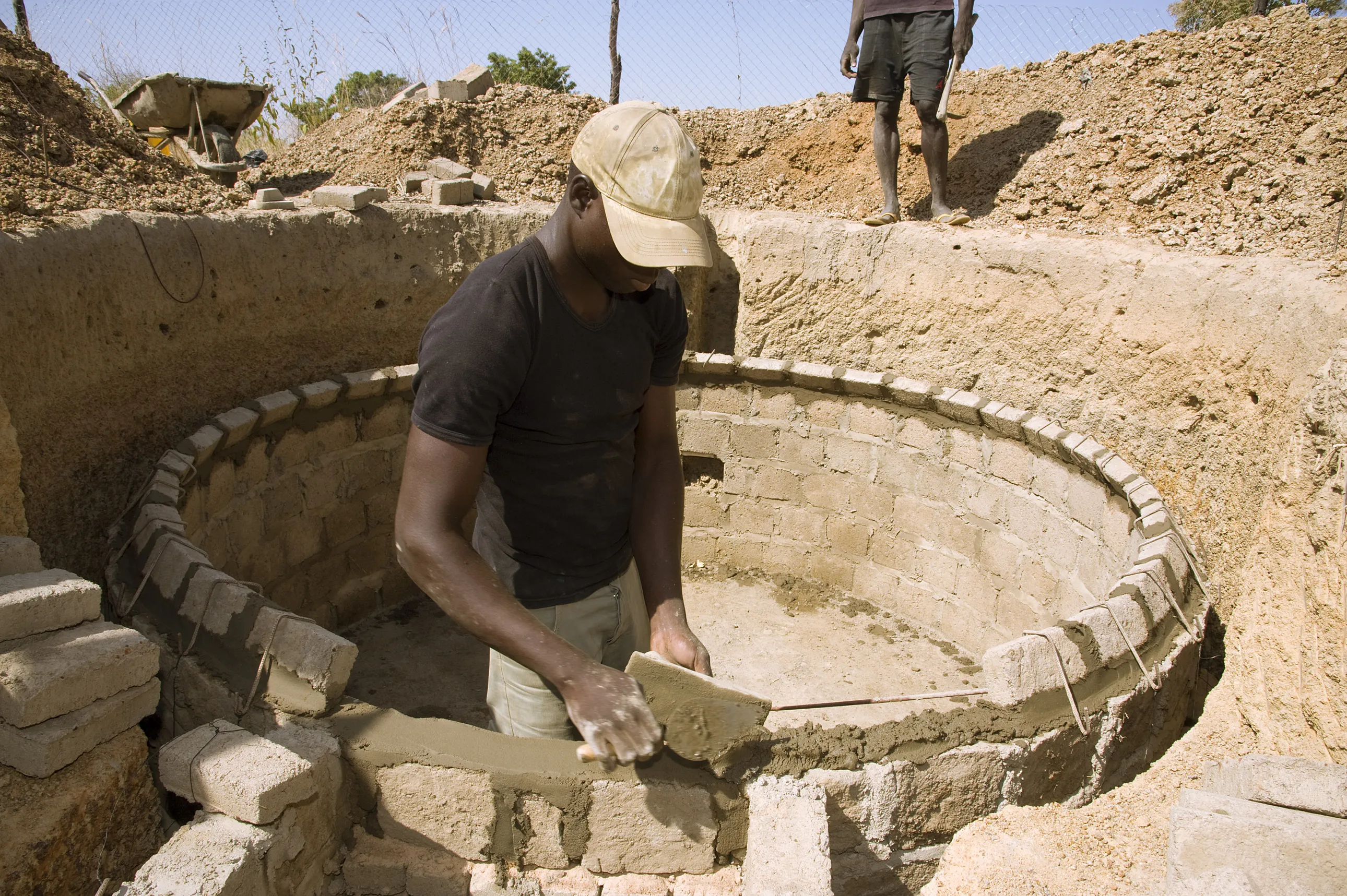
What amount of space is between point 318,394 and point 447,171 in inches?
91.5

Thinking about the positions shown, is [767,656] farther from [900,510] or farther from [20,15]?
[20,15]

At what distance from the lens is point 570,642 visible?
8.55ft

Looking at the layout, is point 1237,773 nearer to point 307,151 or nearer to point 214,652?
point 214,652

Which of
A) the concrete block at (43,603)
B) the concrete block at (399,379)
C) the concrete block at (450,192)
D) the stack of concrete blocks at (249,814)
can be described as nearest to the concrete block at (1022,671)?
the stack of concrete blocks at (249,814)

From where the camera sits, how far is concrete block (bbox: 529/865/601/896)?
8.64 feet

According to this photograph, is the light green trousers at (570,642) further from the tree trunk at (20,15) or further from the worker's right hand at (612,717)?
the tree trunk at (20,15)

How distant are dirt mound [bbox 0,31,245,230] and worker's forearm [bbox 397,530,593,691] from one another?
9.47 feet

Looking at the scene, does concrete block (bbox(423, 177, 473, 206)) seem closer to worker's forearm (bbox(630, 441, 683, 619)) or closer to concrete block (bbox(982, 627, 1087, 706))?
worker's forearm (bbox(630, 441, 683, 619))

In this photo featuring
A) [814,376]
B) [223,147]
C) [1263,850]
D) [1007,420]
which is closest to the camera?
[1263,850]

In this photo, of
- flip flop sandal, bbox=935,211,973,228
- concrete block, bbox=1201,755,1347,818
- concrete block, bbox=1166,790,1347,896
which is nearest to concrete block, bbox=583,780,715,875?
concrete block, bbox=1166,790,1347,896

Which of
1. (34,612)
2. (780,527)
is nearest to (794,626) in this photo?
(780,527)

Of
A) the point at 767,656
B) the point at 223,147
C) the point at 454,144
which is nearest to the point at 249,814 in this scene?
the point at 767,656

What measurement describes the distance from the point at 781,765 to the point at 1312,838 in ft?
4.05

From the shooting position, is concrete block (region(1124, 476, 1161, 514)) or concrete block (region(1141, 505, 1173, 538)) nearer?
concrete block (region(1141, 505, 1173, 538))
